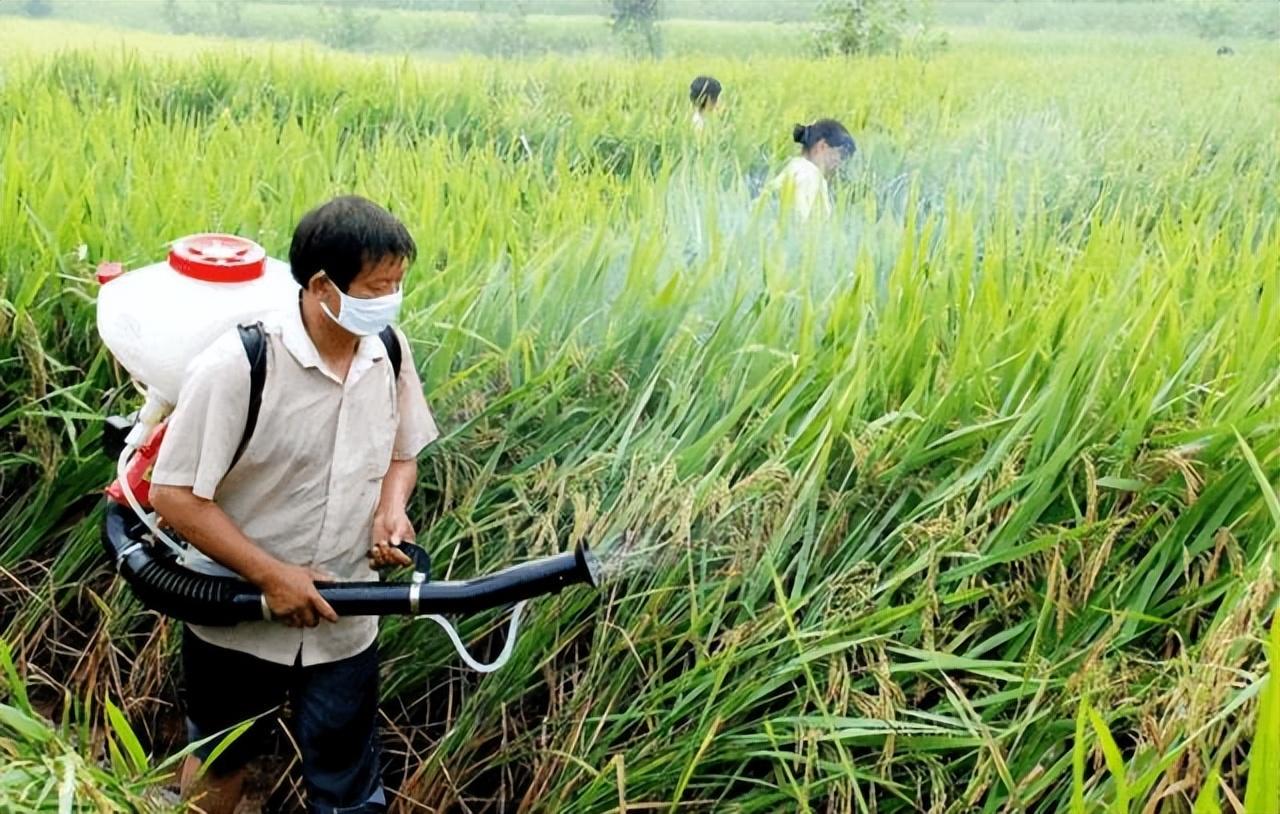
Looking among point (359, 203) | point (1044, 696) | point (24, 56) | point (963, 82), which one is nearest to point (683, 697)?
point (1044, 696)

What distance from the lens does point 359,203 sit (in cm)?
132

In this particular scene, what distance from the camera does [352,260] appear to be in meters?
1.31

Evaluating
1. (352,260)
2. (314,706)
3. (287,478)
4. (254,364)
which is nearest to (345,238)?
(352,260)

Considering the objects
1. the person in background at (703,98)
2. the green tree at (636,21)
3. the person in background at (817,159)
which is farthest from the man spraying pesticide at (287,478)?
the green tree at (636,21)

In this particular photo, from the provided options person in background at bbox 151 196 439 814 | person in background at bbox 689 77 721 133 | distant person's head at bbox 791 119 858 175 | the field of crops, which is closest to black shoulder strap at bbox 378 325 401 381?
person in background at bbox 151 196 439 814

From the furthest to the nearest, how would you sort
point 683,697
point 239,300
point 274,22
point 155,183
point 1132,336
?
point 274,22 → point 155,183 → point 1132,336 → point 683,697 → point 239,300

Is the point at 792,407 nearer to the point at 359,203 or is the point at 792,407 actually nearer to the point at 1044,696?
the point at 1044,696

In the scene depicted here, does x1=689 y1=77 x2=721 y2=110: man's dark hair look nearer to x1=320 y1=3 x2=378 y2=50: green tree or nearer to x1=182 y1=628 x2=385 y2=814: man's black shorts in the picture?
x1=320 y1=3 x2=378 y2=50: green tree

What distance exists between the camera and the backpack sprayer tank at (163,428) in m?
1.39

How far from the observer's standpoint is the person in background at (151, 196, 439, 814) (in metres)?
1.33

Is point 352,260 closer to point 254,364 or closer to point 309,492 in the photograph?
point 254,364

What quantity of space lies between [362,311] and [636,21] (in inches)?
138

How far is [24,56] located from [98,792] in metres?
3.96

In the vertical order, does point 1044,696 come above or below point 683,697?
above
